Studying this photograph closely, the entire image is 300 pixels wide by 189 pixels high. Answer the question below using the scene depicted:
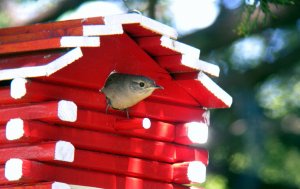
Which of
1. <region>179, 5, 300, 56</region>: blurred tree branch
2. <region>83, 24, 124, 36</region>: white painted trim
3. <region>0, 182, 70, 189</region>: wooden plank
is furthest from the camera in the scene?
<region>179, 5, 300, 56</region>: blurred tree branch

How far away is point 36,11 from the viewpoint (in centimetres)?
888

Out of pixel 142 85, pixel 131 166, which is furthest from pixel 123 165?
pixel 142 85

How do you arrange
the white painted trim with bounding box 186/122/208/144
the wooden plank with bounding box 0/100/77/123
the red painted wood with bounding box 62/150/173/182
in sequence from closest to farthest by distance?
the wooden plank with bounding box 0/100/77/123 → the red painted wood with bounding box 62/150/173/182 → the white painted trim with bounding box 186/122/208/144

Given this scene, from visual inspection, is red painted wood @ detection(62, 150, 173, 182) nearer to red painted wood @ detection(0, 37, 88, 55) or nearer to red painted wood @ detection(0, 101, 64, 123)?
red painted wood @ detection(0, 101, 64, 123)

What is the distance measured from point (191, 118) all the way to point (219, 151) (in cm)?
295

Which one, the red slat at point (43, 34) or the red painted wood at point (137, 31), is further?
the red painted wood at point (137, 31)

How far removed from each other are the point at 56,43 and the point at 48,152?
553mm

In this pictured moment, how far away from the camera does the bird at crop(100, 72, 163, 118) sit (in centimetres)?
588

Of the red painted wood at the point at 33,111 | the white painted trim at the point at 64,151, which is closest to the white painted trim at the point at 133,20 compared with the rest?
the red painted wood at the point at 33,111

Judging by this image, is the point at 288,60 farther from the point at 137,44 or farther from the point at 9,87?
the point at 9,87

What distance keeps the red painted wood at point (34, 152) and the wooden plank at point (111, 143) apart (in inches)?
1.8

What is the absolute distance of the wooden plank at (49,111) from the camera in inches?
219

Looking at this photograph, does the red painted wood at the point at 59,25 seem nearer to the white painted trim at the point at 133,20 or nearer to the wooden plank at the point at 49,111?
the white painted trim at the point at 133,20

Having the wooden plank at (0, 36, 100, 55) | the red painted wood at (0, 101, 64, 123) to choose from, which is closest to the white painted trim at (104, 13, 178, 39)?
the wooden plank at (0, 36, 100, 55)
